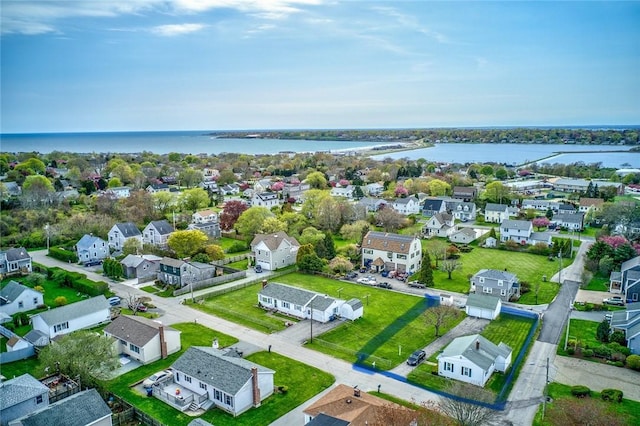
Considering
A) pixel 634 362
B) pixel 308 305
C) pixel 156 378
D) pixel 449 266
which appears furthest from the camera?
pixel 449 266

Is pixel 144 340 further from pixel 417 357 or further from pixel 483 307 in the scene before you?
pixel 483 307

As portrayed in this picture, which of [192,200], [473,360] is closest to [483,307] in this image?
[473,360]

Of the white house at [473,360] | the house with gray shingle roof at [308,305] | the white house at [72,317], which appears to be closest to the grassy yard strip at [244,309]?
the house with gray shingle roof at [308,305]

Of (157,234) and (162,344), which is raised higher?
(157,234)

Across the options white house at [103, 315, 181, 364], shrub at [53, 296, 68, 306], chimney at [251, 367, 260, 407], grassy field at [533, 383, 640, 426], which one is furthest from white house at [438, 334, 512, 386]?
shrub at [53, 296, 68, 306]

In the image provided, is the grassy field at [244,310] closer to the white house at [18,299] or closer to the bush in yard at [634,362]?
the white house at [18,299]

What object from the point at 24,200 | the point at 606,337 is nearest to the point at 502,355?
the point at 606,337

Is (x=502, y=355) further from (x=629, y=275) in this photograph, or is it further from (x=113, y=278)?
(x=113, y=278)
